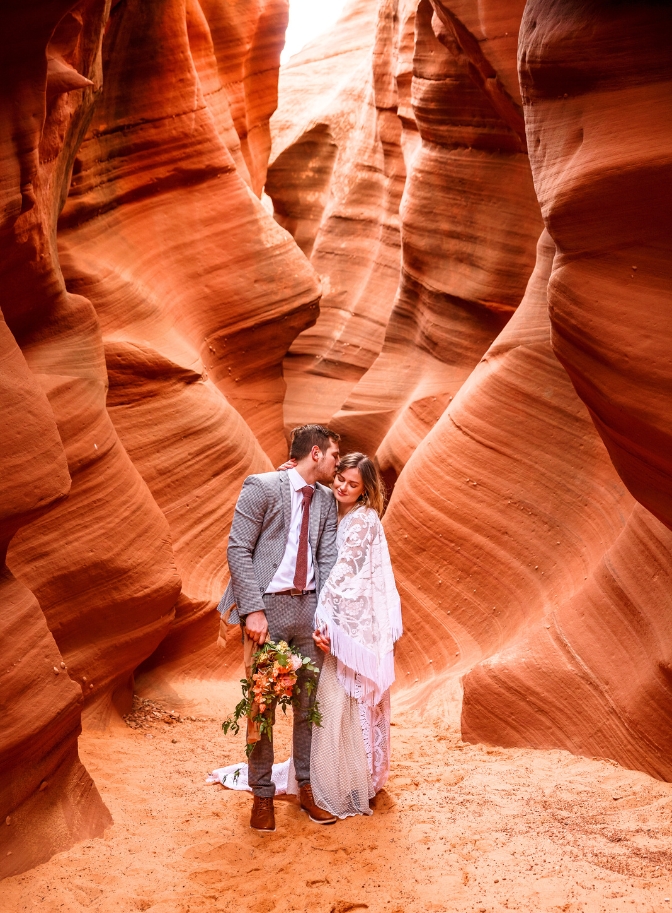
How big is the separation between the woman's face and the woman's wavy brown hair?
0.06ft

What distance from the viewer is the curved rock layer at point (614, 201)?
4789mm

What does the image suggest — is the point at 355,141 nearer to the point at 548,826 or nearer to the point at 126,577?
the point at 126,577

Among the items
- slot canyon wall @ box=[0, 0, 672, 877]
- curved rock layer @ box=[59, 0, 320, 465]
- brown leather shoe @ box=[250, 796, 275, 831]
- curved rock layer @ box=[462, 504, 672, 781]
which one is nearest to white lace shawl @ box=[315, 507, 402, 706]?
brown leather shoe @ box=[250, 796, 275, 831]

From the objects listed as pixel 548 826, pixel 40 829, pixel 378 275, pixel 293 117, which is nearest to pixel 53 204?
pixel 40 829

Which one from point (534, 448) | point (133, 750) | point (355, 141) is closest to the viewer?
point (133, 750)

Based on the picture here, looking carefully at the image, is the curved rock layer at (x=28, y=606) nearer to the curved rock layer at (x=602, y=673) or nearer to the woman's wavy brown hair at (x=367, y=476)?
the woman's wavy brown hair at (x=367, y=476)

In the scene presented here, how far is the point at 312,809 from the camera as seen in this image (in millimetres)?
5113

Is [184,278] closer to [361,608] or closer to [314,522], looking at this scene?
[314,522]

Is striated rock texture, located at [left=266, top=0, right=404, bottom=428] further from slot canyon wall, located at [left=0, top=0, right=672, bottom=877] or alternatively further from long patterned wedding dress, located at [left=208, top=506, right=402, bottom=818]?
long patterned wedding dress, located at [left=208, top=506, right=402, bottom=818]

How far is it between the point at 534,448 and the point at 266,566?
11.6 feet

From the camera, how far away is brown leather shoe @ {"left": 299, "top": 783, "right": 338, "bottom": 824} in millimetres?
5098

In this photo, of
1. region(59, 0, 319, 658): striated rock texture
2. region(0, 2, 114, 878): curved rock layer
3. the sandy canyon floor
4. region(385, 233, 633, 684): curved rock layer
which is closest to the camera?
the sandy canyon floor

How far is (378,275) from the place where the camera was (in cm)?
1382

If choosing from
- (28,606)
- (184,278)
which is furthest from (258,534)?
(184,278)
